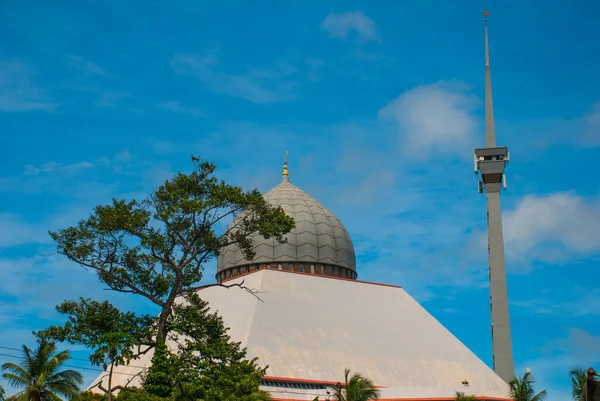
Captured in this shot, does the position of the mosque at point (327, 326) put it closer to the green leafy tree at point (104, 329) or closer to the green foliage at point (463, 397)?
the green foliage at point (463, 397)

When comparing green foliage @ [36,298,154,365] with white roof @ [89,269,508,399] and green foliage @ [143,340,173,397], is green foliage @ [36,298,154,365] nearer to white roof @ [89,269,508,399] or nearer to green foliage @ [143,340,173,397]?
green foliage @ [143,340,173,397]

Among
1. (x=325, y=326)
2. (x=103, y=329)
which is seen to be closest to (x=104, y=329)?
(x=103, y=329)

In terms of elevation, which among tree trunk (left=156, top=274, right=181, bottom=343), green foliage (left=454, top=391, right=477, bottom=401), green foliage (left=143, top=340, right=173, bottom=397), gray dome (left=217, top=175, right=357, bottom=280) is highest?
gray dome (left=217, top=175, right=357, bottom=280)

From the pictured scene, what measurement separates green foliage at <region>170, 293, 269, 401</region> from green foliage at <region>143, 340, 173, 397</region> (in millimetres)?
349

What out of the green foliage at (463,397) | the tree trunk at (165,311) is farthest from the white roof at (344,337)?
the tree trunk at (165,311)

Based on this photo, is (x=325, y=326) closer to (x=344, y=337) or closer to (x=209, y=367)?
(x=344, y=337)

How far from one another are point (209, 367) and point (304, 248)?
72.9ft

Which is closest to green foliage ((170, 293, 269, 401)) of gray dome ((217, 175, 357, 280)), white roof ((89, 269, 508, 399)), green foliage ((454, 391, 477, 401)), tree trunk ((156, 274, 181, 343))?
tree trunk ((156, 274, 181, 343))

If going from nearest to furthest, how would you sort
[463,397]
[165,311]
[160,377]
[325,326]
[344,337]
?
1. [160,377]
2. [165,311]
3. [463,397]
4. [344,337]
5. [325,326]

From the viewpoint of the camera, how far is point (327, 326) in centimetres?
4481

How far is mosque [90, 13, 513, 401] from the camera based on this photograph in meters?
40.8

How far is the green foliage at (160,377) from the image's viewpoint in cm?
2905

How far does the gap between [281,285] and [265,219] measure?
1518 cm

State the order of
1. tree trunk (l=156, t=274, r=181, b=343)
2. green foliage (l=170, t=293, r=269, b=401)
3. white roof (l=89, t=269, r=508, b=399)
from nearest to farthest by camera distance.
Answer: green foliage (l=170, t=293, r=269, b=401)
tree trunk (l=156, t=274, r=181, b=343)
white roof (l=89, t=269, r=508, b=399)
